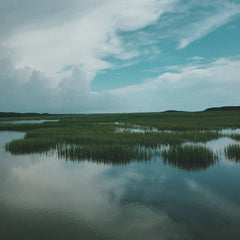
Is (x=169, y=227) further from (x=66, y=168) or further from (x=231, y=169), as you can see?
(x=66, y=168)

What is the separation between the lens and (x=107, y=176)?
9320mm

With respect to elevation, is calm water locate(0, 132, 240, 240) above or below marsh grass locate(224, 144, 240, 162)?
below

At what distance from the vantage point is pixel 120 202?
6602mm

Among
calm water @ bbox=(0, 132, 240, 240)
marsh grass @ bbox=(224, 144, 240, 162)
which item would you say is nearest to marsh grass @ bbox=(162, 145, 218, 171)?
calm water @ bbox=(0, 132, 240, 240)

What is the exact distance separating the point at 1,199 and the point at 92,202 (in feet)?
9.66

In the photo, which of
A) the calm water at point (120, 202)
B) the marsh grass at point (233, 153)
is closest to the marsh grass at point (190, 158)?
the calm water at point (120, 202)

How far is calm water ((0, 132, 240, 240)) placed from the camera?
506 centimetres

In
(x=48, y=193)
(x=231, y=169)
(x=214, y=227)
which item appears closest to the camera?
(x=214, y=227)

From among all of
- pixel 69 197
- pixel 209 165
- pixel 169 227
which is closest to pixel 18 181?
pixel 69 197

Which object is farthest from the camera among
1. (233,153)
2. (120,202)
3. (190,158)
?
(233,153)

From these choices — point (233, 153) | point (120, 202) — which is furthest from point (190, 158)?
point (120, 202)

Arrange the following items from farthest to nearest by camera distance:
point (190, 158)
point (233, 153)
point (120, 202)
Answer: point (233, 153), point (190, 158), point (120, 202)

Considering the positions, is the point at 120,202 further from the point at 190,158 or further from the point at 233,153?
the point at 233,153

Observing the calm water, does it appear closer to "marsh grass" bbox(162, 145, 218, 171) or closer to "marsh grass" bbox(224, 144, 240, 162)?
"marsh grass" bbox(162, 145, 218, 171)
